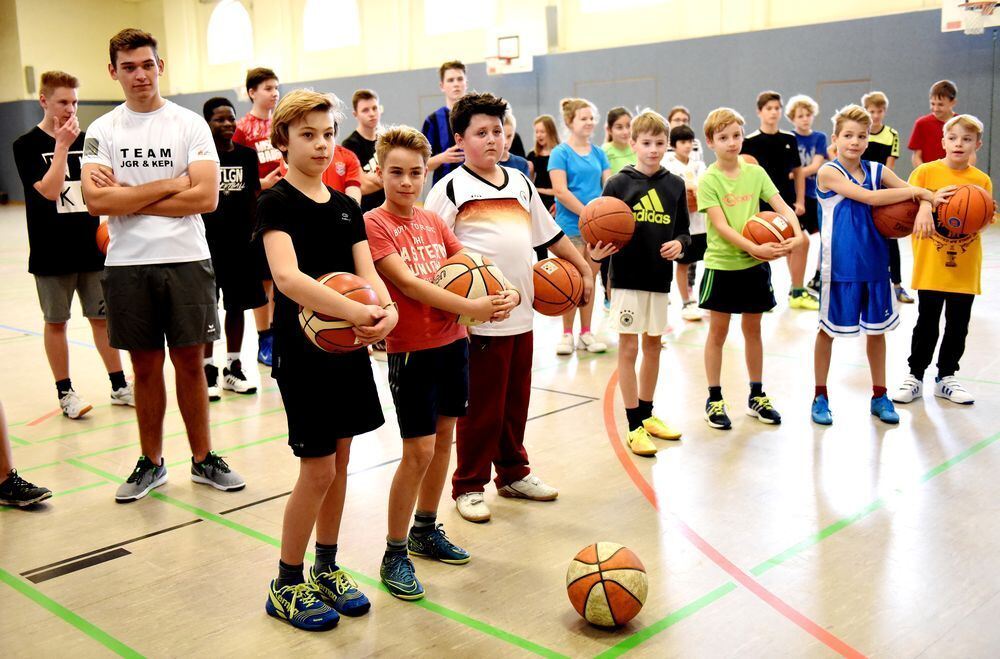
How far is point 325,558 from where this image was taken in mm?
3143

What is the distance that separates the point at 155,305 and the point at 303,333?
1.61 metres

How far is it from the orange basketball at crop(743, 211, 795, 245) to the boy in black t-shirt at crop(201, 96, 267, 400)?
3266mm

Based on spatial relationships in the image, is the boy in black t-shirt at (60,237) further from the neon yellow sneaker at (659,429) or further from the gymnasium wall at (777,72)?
the gymnasium wall at (777,72)

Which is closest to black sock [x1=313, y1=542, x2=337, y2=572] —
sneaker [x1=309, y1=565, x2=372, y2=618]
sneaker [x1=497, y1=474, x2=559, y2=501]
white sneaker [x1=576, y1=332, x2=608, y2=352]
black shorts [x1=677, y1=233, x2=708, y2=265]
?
sneaker [x1=309, y1=565, x2=372, y2=618]

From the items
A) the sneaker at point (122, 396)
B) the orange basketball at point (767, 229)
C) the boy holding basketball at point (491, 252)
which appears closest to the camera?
the boy holding basketball at point (491, 252)

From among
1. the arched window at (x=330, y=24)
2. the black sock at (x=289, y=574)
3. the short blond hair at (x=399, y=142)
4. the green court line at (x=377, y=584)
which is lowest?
the green court line at (x=377, y=584)

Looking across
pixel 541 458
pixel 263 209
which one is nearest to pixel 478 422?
pixel 541 458

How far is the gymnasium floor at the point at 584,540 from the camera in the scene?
2.91 meters

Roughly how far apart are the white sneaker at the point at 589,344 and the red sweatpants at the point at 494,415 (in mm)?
2994

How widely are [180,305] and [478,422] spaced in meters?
1.52

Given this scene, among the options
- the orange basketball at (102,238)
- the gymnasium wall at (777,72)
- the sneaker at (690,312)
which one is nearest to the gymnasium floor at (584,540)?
the orange basketball at (102,238)

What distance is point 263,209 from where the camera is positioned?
2805 mm

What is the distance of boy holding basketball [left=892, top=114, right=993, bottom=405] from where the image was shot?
17.2 feet

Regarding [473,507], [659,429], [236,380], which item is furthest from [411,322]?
[236,380]
